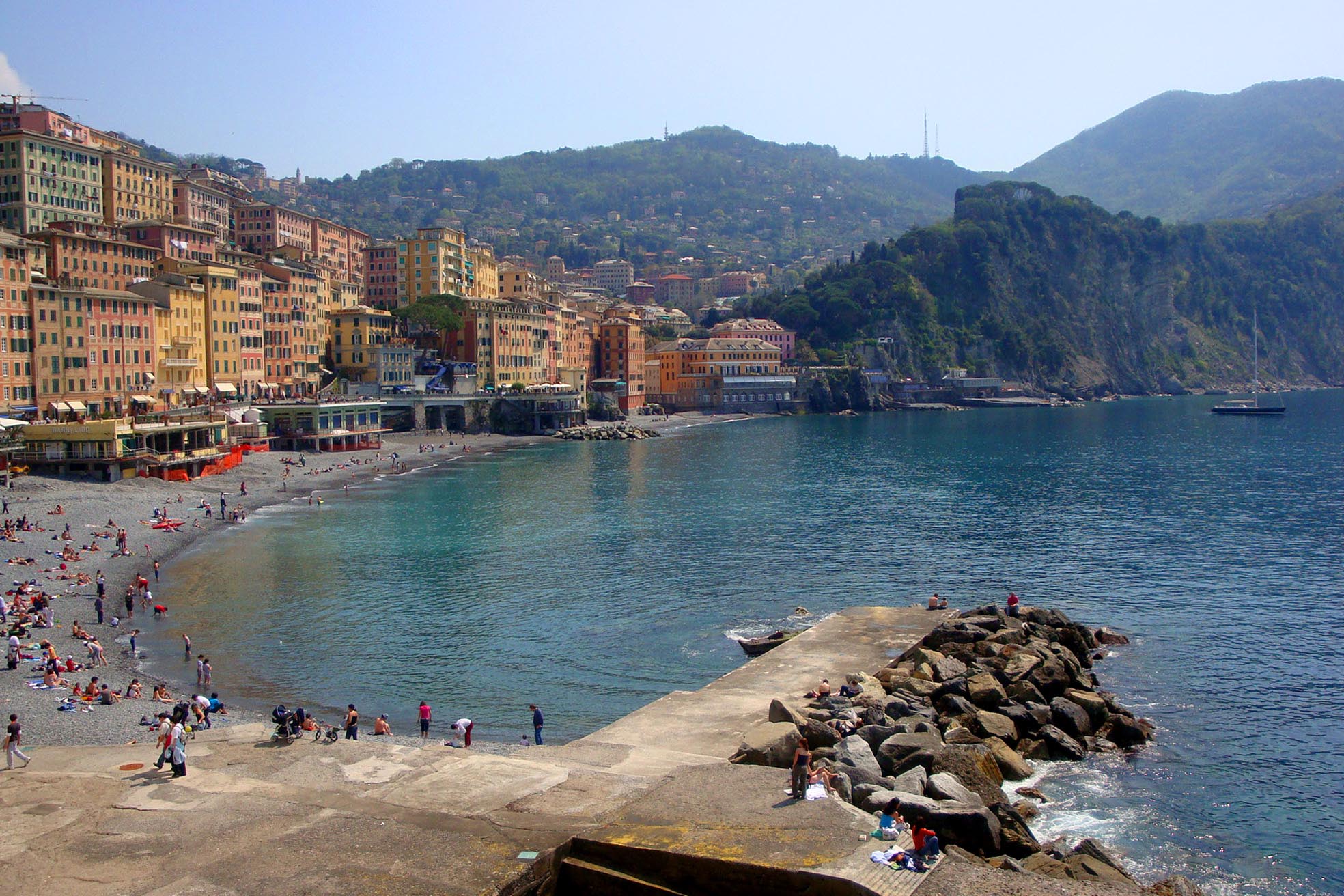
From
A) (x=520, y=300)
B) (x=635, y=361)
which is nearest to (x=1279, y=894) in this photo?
(x=520, y=300)

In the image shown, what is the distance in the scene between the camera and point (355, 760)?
66.7ft

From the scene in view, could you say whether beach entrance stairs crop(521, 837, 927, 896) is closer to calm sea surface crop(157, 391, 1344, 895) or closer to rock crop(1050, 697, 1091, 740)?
calm sea surface crop(157, 391, 1344, 895)

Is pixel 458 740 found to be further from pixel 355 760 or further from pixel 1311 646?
pixel 1311 646

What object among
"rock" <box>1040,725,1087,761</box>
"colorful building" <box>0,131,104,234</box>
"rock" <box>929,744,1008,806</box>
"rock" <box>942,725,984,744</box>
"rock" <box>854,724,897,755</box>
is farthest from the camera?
"colorful building" <box>0,131,104,234</box>

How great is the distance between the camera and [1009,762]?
80.0 ft

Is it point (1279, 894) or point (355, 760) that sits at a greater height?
point (355, 760)

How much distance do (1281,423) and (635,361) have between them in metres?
91.9

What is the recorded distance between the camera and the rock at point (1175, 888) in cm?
1770

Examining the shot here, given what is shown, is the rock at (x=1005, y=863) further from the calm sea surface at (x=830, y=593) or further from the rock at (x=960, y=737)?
the rock at (x=960, y=737)

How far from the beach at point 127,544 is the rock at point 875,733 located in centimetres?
1368

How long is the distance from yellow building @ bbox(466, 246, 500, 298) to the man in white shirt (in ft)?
400

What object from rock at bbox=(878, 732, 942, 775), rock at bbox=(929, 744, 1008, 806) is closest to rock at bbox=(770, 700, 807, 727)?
rock at bbox=(878, 732, 942, 775)

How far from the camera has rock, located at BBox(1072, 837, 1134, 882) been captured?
19.0m

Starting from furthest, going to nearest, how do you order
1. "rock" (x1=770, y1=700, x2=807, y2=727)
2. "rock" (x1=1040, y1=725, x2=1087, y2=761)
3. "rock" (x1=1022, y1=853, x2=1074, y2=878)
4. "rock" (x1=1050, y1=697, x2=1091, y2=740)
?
"rock" (x1=1050, y1=697, x2=1091, y2=740)
"rock" (x1=1040, y1=725, x2=1087, y2=761)
"rock" (x1=770, y1=700, x2=807, y2=727)
"rock" (x1=1022, y1=853, x2=1074, y2=878)
